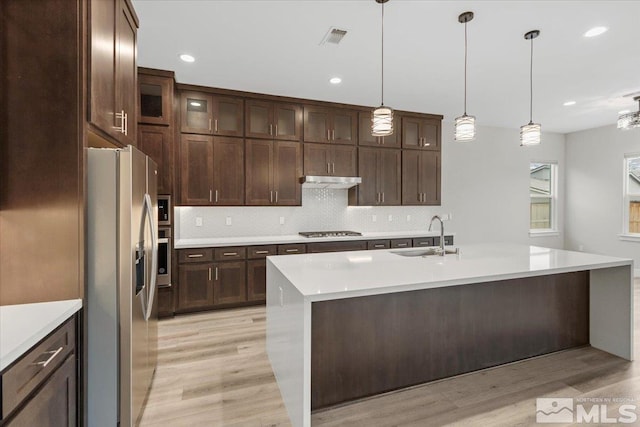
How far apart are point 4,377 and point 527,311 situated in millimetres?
3199

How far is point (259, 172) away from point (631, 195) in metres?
6.69

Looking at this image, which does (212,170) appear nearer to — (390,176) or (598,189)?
(390,176)

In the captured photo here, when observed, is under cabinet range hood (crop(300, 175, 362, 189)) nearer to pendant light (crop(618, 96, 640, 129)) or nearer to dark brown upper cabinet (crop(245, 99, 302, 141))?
dark brown upper cabinet (crop(245, 99, 302, 141))

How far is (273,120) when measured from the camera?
14.0 ft

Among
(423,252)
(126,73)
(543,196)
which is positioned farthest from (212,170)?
(543,196)

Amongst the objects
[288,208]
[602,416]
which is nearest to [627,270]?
[602,416]

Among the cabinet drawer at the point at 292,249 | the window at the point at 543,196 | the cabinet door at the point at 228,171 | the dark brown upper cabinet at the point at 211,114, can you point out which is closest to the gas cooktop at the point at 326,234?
the cabinet drawer at the point at 292,249

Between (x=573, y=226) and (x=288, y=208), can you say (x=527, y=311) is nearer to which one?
(x=288, y=208)

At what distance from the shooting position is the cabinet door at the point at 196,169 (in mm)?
3848

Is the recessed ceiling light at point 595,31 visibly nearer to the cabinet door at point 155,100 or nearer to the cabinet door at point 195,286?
the cabinet door at point 155,100

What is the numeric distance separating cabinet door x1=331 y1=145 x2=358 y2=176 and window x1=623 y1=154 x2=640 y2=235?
203 inches

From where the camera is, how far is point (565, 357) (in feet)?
8.73

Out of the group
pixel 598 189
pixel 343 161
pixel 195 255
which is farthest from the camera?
pixel 598 189

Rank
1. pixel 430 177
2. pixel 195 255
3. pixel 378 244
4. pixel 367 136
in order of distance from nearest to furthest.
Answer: pixel 195 255
pixel 378 244
pixel 367 136
pixel 430 177
